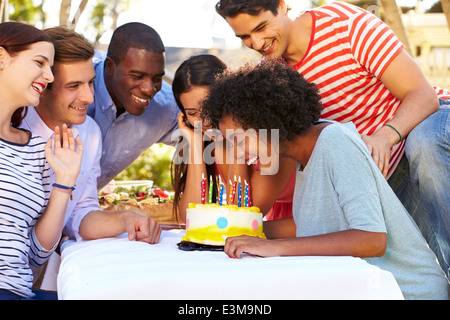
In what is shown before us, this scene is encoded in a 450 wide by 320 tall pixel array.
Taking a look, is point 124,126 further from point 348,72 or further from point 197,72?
point 348,72

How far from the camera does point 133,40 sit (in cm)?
397

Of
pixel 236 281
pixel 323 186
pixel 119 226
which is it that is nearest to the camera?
pixel 236 281

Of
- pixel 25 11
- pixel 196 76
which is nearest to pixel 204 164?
pixel 196 76

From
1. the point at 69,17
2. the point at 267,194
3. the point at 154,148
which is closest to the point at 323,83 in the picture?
the point at 267,194

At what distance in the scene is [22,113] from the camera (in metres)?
2.92

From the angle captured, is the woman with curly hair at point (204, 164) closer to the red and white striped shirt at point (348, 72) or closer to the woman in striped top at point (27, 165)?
the red and white striped shirt at point (348, 72)

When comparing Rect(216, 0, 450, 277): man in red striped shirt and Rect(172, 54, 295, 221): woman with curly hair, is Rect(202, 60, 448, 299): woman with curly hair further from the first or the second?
Rect(172, 54, 295, 221): woman with curly hair

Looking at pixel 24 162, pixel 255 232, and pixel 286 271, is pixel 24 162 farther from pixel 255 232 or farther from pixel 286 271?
pixel 286 271

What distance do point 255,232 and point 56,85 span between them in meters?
1.54

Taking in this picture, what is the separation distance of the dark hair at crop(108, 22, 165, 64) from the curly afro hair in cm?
157

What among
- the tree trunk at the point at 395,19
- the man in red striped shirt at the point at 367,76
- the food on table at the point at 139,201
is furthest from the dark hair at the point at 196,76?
the tree trunk at the point at 395,19

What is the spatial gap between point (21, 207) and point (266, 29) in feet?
5.63

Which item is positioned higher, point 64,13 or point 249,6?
point 64,13

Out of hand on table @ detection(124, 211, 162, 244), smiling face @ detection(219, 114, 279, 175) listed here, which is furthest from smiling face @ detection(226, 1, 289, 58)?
hand on table @ detection(124, 211, 162, 244)
